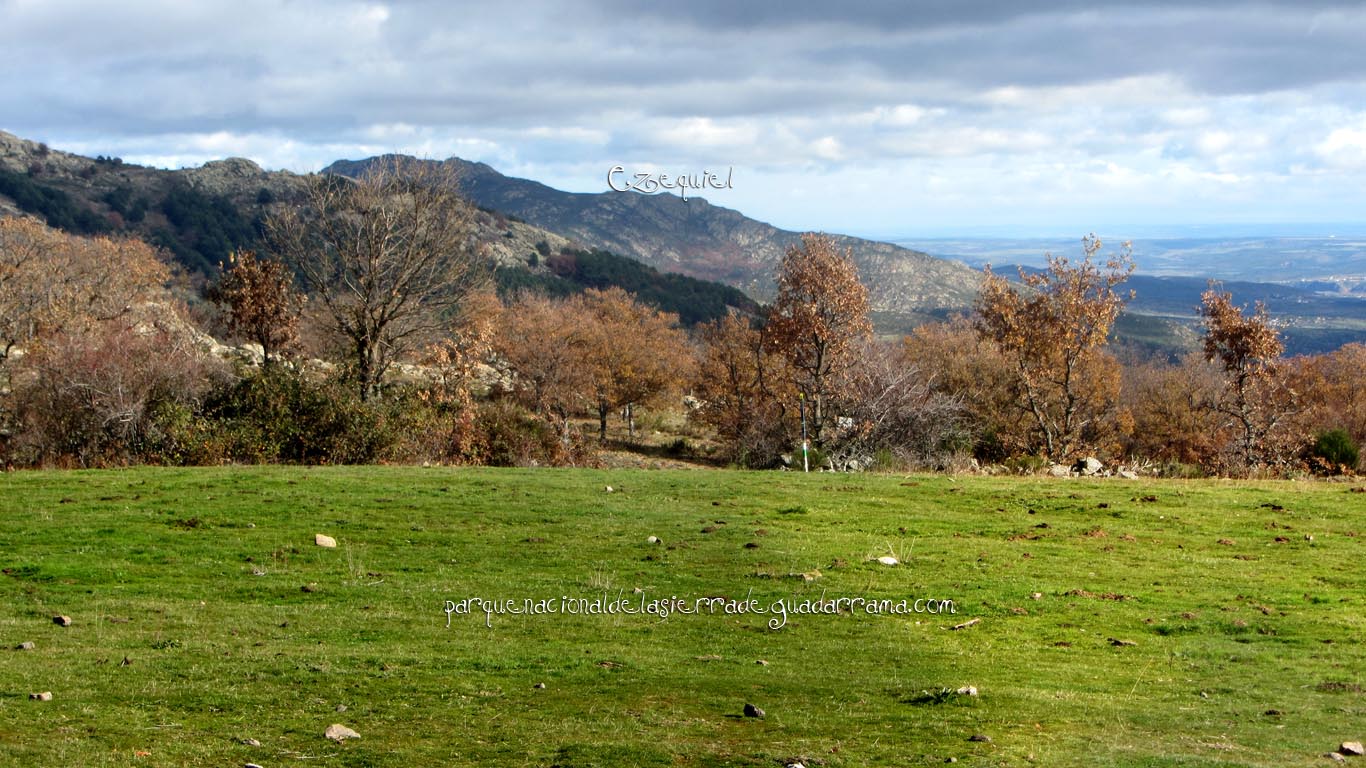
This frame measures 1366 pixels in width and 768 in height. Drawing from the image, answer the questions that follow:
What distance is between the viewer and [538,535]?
57.2 ft

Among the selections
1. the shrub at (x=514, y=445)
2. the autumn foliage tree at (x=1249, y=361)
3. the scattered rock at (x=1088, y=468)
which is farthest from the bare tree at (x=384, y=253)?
the autumn foliage tree at (x=1249, y=361)

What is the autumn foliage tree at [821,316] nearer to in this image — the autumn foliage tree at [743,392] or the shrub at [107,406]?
the autumn foliage tree at [743,392]

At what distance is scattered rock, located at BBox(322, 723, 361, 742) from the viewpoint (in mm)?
8188

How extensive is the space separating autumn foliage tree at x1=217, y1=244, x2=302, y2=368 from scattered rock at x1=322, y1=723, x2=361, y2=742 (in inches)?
1681

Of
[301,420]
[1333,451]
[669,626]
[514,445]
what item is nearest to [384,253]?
[514,445]

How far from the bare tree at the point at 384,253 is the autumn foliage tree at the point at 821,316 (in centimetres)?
1491

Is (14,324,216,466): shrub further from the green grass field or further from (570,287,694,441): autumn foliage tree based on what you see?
(570,287,694,441): autumn foliage tree

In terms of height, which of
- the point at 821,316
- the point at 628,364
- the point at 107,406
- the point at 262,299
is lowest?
the point at 107,406

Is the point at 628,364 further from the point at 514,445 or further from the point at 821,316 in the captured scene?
the point at 821,316

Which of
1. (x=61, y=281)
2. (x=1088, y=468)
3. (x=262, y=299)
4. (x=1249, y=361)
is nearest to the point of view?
(x=1088, y=468)

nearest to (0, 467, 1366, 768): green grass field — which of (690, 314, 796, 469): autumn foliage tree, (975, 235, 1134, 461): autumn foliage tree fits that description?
(975, 235, 1134, 461): autumn foliage tree

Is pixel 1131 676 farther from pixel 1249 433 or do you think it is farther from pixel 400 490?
pixel 1249 433

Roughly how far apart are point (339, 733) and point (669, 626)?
17.3ft

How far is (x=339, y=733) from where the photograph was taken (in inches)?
324
